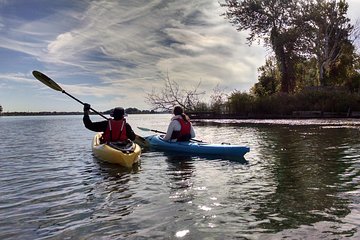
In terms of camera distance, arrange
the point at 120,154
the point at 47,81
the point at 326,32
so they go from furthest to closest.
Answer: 1. the point at 326,32
2. the point at 47,81
3. the point at 120,154

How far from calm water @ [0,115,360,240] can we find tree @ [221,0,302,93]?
3277cm

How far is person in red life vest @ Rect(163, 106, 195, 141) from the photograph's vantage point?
12.4 metres

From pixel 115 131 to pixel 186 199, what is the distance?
517 centimetres

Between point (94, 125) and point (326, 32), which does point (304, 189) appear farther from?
point (326, 32)

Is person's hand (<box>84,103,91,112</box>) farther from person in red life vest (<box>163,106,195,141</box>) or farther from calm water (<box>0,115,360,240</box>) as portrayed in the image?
person in red life vest (<box>163,106,195,141</box>)

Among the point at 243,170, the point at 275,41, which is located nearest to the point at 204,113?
the point at 275,41

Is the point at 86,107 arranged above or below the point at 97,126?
above

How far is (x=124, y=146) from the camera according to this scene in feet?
34.8

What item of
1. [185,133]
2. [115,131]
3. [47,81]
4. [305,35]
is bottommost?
[185,133]

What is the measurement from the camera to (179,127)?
41.5ft

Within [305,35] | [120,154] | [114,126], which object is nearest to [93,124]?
[114,126]

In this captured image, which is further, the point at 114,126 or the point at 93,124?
the point at 93,124

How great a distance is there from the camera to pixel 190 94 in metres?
44.9

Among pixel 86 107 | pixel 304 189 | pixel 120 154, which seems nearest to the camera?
pixel 304 189
